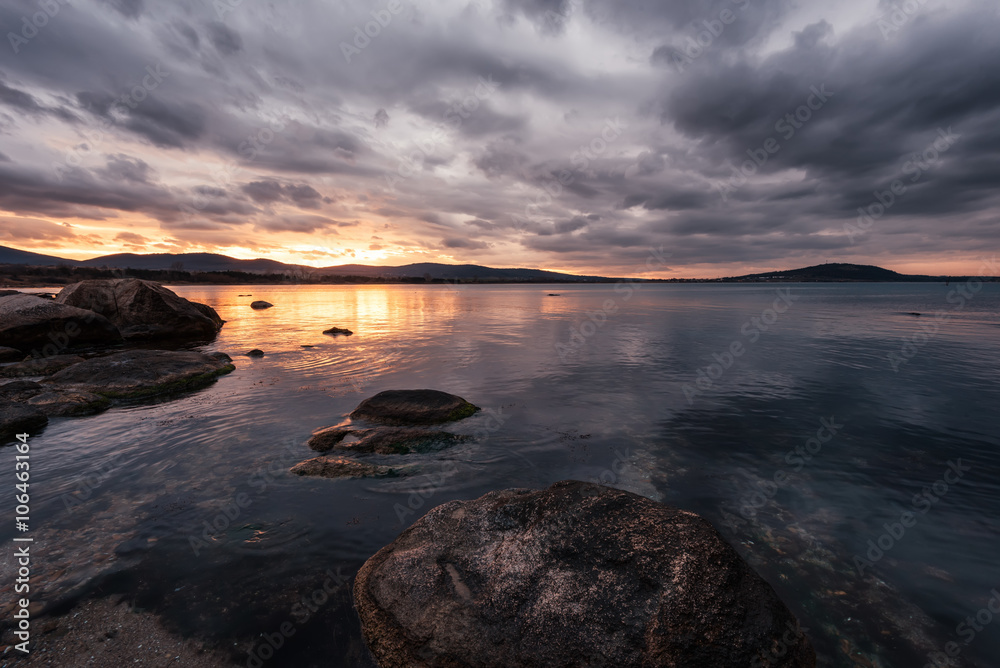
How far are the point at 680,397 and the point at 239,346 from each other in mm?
31940

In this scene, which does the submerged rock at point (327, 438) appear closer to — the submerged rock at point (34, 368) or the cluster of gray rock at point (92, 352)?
the cluster of gray rock at point (92, 352)

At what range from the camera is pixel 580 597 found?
5074mm

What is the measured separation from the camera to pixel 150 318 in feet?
108

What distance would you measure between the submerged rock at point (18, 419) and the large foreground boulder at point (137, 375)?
301cm

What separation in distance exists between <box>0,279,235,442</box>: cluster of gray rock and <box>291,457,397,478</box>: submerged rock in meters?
10.1

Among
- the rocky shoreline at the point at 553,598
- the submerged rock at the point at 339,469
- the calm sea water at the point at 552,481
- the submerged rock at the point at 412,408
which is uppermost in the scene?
the rocky shoreline at the point at 553,598

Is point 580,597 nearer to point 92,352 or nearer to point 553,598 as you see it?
point 553,598

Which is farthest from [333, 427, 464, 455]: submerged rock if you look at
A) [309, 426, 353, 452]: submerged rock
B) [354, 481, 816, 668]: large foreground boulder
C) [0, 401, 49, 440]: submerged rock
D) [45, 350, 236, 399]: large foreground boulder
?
[45, 350, 236, 399]: large foreground boulder

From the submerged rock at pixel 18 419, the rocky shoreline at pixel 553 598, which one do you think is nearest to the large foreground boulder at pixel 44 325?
the submerged rock at pixel 18 419

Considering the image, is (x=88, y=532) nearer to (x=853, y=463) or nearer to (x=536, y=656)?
(x=536, y=656)

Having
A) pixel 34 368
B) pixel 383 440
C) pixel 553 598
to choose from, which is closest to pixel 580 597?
pixel 553 598

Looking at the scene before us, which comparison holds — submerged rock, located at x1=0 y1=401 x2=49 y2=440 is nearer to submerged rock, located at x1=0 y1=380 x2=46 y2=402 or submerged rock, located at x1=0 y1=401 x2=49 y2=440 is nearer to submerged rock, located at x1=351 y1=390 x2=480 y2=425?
submerged rock, located at x1=0 y1=380 x2=46 y2=402

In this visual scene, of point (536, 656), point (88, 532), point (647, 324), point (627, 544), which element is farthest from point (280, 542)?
point (647, 324)

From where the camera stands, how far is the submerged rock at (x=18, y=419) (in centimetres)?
1241
